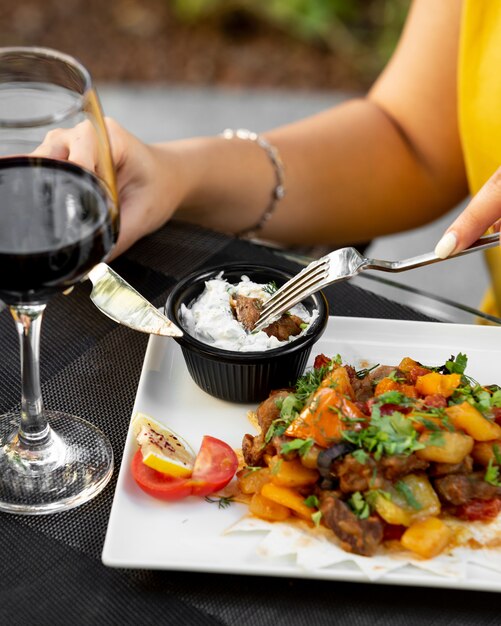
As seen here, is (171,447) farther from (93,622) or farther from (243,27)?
(243,27)

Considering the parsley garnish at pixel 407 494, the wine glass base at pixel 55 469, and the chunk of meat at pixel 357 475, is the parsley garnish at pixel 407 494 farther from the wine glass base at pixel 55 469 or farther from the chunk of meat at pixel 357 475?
the wine glass base at pixel 55 469

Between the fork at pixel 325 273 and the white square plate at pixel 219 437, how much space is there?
0.16 m

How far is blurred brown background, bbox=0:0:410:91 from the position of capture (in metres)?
5.76

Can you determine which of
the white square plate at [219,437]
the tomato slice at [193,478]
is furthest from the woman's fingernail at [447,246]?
the tomato slice at [193,478]

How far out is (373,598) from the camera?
1360 millimetres

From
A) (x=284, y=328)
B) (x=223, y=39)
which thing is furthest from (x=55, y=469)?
(x=223, y=39)

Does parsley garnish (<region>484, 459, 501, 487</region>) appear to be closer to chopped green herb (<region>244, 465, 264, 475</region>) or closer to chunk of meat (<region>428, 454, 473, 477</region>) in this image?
chunk of meat (<region>428, 454, 473, 477</region>)

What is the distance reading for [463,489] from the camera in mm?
1426

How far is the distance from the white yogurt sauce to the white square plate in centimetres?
10

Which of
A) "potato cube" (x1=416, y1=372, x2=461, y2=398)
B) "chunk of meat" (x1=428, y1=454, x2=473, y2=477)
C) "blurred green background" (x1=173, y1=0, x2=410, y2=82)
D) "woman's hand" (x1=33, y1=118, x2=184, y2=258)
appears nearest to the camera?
"chunk of meat" (x1=428, y1=454, x2=473, y2=477)

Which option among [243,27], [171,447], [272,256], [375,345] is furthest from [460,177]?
[243,27]

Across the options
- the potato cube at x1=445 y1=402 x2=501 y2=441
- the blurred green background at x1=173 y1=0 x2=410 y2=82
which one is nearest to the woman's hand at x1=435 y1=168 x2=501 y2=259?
the potato cube at x1=445 y1=402 x2=501 y2=441

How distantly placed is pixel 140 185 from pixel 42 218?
874mm

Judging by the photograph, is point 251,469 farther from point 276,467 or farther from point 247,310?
point 247,310
